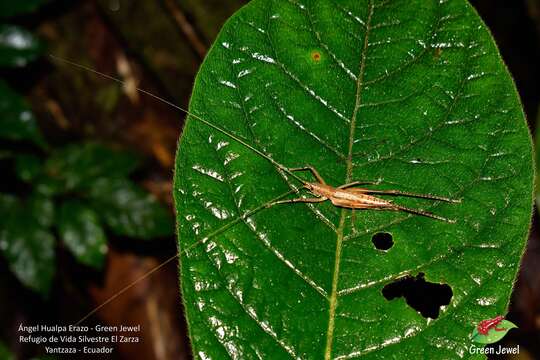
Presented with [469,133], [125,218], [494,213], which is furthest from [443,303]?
[125,218]

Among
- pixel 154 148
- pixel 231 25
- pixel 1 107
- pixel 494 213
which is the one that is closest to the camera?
pixel 494 213

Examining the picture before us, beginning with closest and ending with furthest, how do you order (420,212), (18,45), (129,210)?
1. (420,212)
2. (18,45)
3. (129,210)

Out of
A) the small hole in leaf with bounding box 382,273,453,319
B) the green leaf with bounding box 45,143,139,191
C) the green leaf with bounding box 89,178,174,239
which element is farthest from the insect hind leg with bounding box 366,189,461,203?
the green leaf with bounding box 45,143,139,191

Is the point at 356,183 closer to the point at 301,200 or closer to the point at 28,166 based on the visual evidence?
the point at 301,200

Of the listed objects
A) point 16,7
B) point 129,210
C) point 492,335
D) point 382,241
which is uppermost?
point 16,7

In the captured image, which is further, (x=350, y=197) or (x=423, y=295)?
(x=350, y=197)

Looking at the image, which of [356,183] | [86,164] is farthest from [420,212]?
[86,164]

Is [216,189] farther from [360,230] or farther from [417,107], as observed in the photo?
[417,107]
